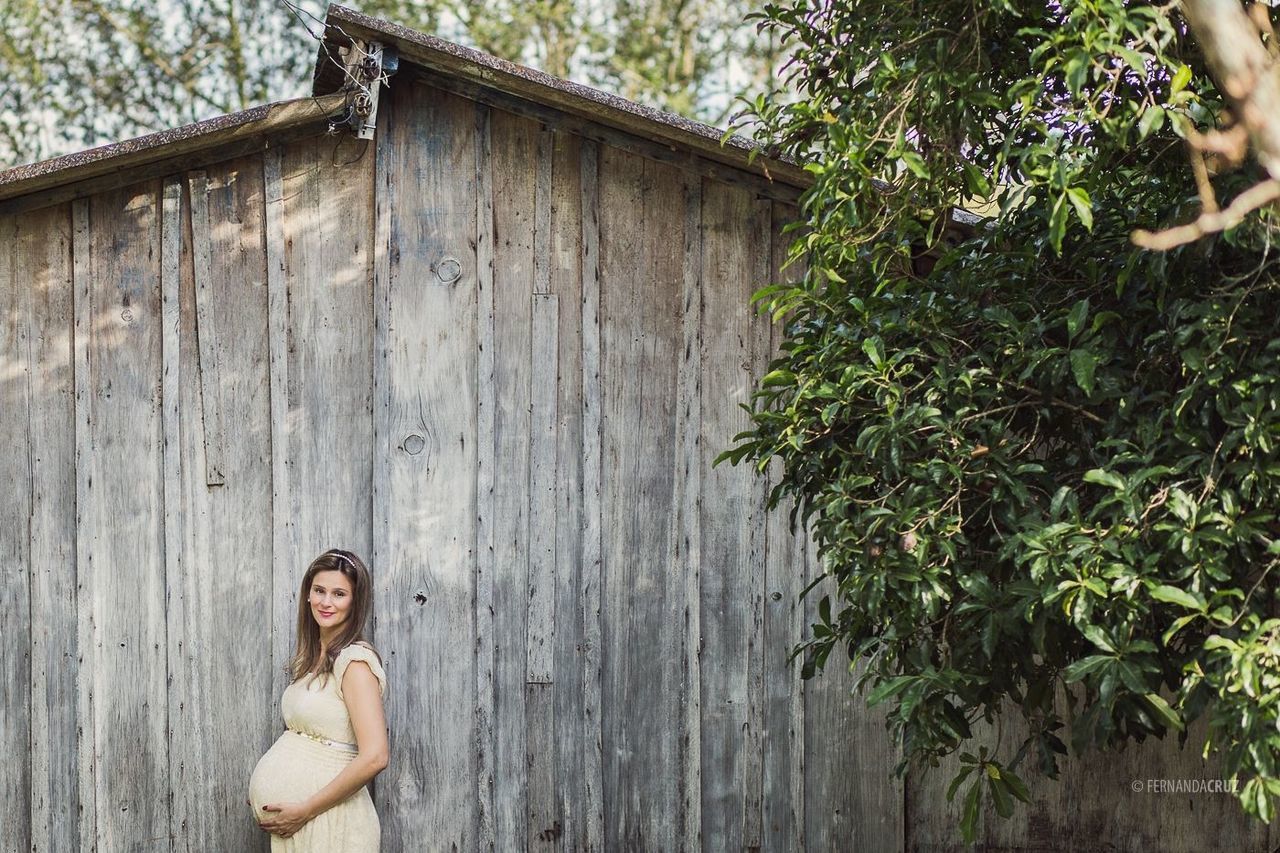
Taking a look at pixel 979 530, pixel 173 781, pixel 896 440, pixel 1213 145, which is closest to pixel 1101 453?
pixel 979 530

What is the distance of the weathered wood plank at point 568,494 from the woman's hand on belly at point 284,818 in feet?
3.05

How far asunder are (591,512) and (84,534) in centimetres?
178

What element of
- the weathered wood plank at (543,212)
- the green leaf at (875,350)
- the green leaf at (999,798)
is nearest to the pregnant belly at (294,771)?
the weathered wood plank at (543,212)

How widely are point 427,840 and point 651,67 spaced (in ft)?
36.1

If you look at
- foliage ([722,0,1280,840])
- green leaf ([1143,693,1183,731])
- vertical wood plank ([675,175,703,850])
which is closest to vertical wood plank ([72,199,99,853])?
vertical wood plank ([675,175,703,850])

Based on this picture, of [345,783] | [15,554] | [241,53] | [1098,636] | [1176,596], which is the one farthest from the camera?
[241,53]

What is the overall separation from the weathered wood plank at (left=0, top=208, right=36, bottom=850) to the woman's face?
1.14m

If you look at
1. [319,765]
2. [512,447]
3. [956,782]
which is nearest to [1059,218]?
[956,782]

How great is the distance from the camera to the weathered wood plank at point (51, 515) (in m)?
4.16

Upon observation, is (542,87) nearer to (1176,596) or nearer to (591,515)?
(591,515)

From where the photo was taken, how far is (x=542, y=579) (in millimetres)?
4266

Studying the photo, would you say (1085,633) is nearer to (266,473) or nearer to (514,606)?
(514,606)

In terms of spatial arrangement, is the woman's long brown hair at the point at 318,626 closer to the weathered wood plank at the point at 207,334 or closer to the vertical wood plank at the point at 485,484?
the vertical wood plank at the point at 485,484

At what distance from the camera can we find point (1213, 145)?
1898 millimetres
